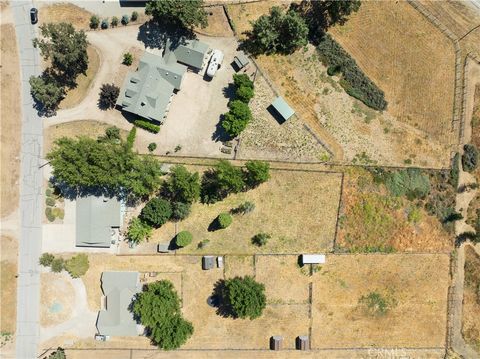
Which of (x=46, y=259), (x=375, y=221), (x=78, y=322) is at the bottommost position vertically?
(x=78, y=322)

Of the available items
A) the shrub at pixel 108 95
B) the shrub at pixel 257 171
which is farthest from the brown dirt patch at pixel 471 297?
the shrub at pixel 108 95

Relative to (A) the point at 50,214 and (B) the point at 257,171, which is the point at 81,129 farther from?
(B) the point at 257,171

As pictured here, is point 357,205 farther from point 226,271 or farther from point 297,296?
point 226,271

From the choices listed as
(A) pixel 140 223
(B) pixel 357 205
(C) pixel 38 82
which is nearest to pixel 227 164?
(A) pixel 140 223

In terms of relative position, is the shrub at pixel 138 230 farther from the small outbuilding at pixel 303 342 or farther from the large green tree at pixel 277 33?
the large green tree at pixel 277 33

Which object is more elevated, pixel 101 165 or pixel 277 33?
pixel 277 33

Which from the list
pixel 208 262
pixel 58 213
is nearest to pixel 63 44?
pixel 58 213
